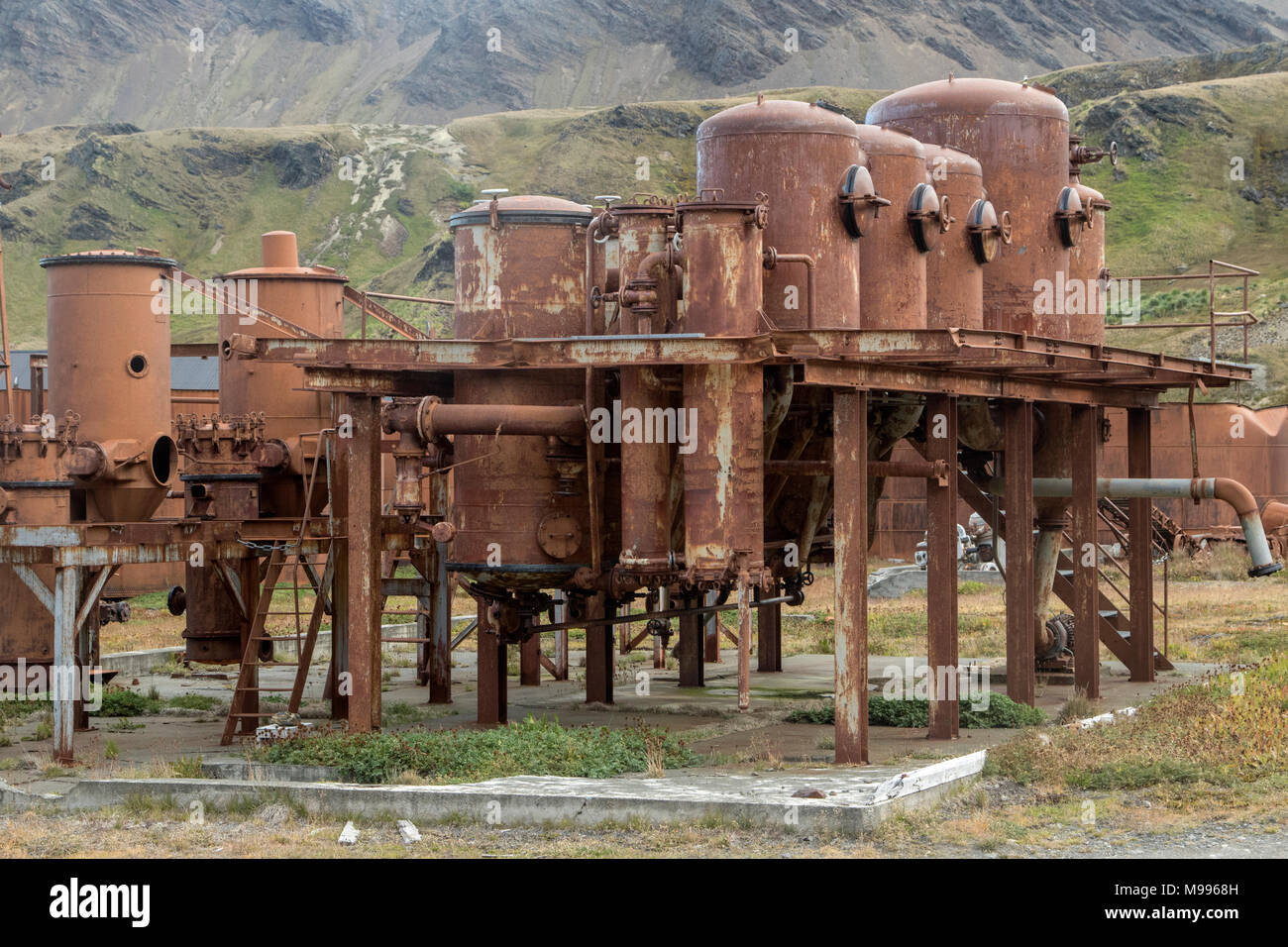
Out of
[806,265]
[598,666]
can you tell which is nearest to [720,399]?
[806,265]

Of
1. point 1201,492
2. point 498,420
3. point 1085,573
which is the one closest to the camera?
point 498,420

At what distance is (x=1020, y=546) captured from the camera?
1956 cm

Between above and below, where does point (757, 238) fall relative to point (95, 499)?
above

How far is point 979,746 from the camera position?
16969mm

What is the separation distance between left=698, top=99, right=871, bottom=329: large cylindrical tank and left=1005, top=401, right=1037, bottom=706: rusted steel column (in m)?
3.62

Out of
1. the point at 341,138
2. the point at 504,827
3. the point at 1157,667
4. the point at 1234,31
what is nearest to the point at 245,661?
the point at 504,827

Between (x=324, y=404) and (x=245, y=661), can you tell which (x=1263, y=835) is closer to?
(x=245, y=661)

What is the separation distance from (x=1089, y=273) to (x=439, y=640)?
9622 mm

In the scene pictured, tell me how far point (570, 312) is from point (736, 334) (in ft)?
7.97

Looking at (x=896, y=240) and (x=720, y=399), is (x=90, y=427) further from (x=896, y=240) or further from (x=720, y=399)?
(x=896, y=240)

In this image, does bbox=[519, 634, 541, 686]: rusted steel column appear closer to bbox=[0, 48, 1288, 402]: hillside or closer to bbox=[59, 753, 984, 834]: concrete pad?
bbox=[59, 753, 984, 834]: concrete pad

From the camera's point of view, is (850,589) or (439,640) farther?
(439,640)

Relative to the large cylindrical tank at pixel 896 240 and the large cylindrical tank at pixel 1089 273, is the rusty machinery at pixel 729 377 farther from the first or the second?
the large cylindrical tank at pixel 1089 273

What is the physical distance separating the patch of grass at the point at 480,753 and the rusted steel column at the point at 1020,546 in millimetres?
4964
